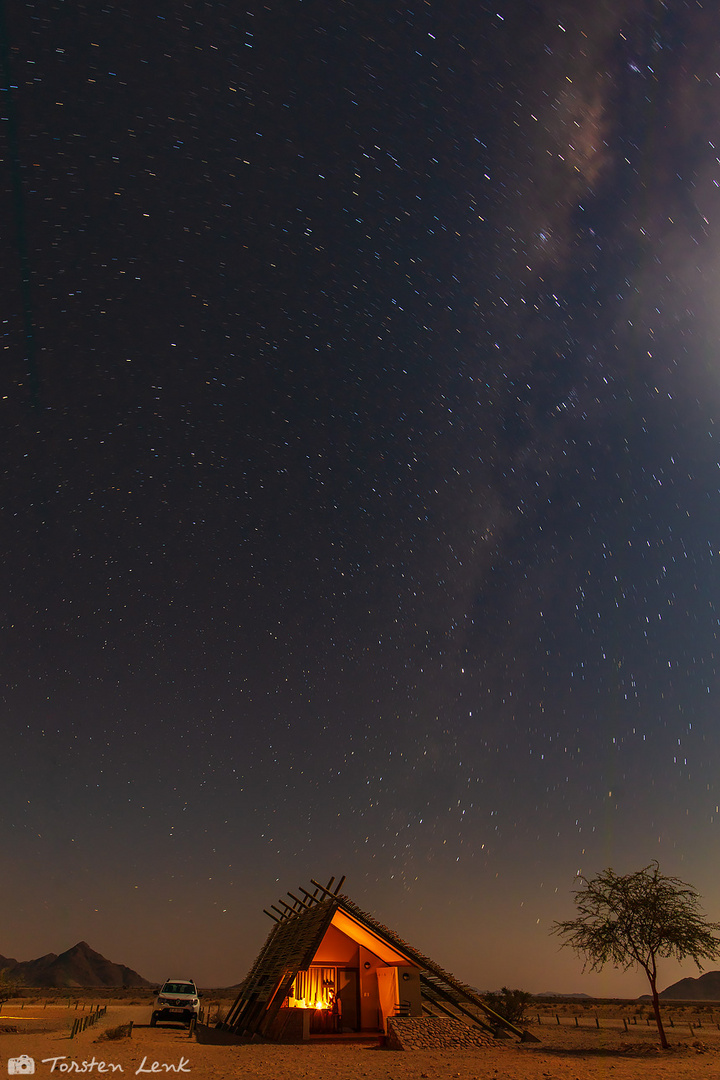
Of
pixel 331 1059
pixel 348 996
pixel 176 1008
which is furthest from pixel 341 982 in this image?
pixel 331 1059

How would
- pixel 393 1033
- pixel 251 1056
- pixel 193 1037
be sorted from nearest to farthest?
pixel 251 1056
pixel 393 1033
pixel 193 1037

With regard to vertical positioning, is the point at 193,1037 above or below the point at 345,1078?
below

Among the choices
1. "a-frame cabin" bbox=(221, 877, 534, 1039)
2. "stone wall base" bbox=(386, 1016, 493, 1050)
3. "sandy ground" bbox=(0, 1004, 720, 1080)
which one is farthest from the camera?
"a-frame cabin" bbox=(221, 877, 534, 1039)

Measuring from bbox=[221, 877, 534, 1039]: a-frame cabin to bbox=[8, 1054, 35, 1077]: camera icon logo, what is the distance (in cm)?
951

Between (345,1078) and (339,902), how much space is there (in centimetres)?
1057

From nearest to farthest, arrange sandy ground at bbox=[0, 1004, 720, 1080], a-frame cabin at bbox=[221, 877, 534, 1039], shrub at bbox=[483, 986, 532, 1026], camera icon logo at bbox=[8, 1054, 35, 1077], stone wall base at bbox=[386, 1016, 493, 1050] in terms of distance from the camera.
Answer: camera icon logo at bbox=[8, 1054, 35, 1077]
sandy ground at bbox=[0, 1004, 720, 1080]
stone wall base at bbox=[386, 1016, 493, 1050]
a-frame cabin at bbox=[221, 877, 534, 1039]
shrub at bbox=[483, 986, 532, 1026]

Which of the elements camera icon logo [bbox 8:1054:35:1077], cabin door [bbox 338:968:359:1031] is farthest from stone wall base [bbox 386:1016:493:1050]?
camera icon logo [bbox 8:1054:35:1077]

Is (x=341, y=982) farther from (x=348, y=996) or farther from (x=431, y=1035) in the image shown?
(x=431, y=1035)

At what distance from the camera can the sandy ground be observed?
14.1 meters

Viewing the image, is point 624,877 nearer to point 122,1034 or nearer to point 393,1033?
point 393,1033

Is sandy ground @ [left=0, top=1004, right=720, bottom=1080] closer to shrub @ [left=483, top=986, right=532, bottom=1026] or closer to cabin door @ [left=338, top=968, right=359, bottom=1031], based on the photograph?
cabin door @ [left=338, top=968, right=359, bottom=1031]

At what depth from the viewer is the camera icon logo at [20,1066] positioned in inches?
507

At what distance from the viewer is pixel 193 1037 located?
2188 cm

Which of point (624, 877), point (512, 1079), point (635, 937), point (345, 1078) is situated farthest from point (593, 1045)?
point (345, 1078)
